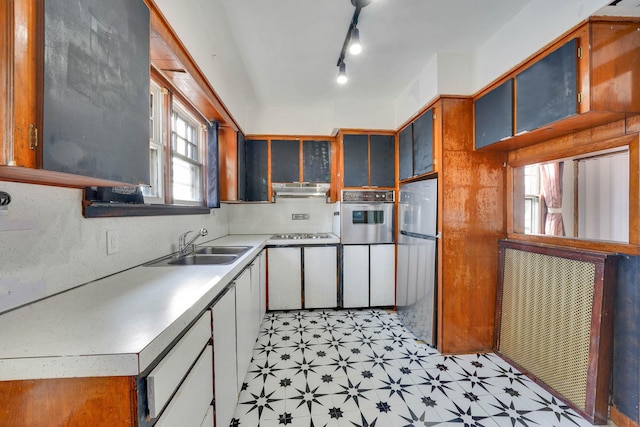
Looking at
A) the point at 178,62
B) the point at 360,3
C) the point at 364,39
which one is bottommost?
the point at 178,62

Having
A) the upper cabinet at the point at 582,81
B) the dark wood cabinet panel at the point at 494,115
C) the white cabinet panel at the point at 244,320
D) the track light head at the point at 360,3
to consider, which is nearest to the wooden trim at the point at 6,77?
the white cabinet panel at the point at 244,320

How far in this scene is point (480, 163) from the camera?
220 centimetres

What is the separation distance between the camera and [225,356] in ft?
4.39

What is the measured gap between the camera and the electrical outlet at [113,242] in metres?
1.28

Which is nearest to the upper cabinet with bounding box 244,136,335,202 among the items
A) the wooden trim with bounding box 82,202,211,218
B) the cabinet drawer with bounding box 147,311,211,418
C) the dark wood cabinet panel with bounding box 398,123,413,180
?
the dark wood cabinet panel with bounding box 398,123,413,180

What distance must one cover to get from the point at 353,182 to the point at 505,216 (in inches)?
61.7

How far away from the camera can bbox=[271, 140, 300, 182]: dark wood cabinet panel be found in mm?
3287

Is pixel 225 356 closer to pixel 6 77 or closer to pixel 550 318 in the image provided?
pixel 6 77

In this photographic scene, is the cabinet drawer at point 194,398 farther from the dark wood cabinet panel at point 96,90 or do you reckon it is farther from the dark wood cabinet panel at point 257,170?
the dark wood cabinet panel at point 257,170

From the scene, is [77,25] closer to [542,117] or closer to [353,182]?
[542,117]

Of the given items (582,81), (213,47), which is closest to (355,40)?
(213,47)

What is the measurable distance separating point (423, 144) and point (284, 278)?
2124 mm

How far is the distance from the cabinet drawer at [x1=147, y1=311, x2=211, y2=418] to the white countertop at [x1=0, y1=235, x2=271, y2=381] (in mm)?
45

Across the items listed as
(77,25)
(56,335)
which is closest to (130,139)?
(77,25)
